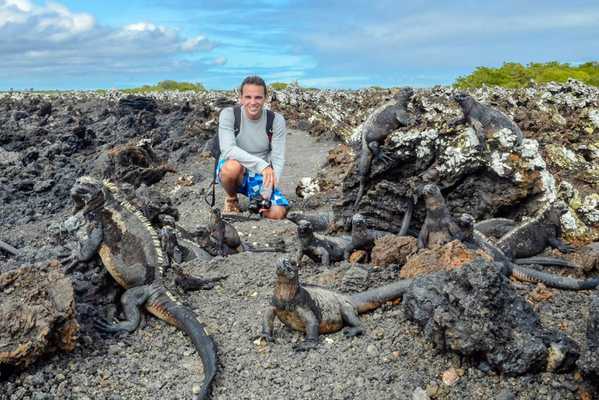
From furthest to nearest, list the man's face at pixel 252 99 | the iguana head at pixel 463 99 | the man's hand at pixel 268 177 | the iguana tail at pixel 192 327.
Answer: the man's hand at pixel 268 177 < the man's face at pixel 252 99 < the iguana head at pixel 463 99 < the iguana tail at pixel 192 327

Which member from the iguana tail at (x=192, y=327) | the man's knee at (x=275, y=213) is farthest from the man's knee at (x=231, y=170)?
the iguana tail at (x=192, y=327)

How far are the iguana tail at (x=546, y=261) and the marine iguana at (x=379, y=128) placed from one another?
5.52ft

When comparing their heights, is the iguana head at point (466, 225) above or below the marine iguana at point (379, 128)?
below

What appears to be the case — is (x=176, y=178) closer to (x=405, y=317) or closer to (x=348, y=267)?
(x=348, y=267)

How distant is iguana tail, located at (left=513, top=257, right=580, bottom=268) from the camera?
17.3 feet

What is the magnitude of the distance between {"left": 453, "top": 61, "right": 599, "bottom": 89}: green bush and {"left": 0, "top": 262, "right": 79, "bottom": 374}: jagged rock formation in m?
23.9

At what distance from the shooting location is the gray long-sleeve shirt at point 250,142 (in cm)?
819

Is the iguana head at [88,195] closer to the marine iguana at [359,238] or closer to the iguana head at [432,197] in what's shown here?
the marine iguana at [359,238]

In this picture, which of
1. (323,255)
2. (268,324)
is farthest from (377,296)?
(323,255)

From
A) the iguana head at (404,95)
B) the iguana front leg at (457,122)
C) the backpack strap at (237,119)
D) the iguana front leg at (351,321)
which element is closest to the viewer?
the iguana front leg at (351,321)

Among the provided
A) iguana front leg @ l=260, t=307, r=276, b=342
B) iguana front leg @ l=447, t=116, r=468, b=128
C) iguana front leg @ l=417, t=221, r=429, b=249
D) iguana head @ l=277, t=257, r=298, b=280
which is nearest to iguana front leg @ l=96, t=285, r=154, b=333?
iguana front leg @ l=260, t=307, r=276, b=342

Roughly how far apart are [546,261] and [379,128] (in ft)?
7.86

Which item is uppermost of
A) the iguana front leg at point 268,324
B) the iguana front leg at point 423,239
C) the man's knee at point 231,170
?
the man's knee at point 231,170

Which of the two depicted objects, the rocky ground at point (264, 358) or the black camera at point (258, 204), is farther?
the black camera at point (258, 204)
